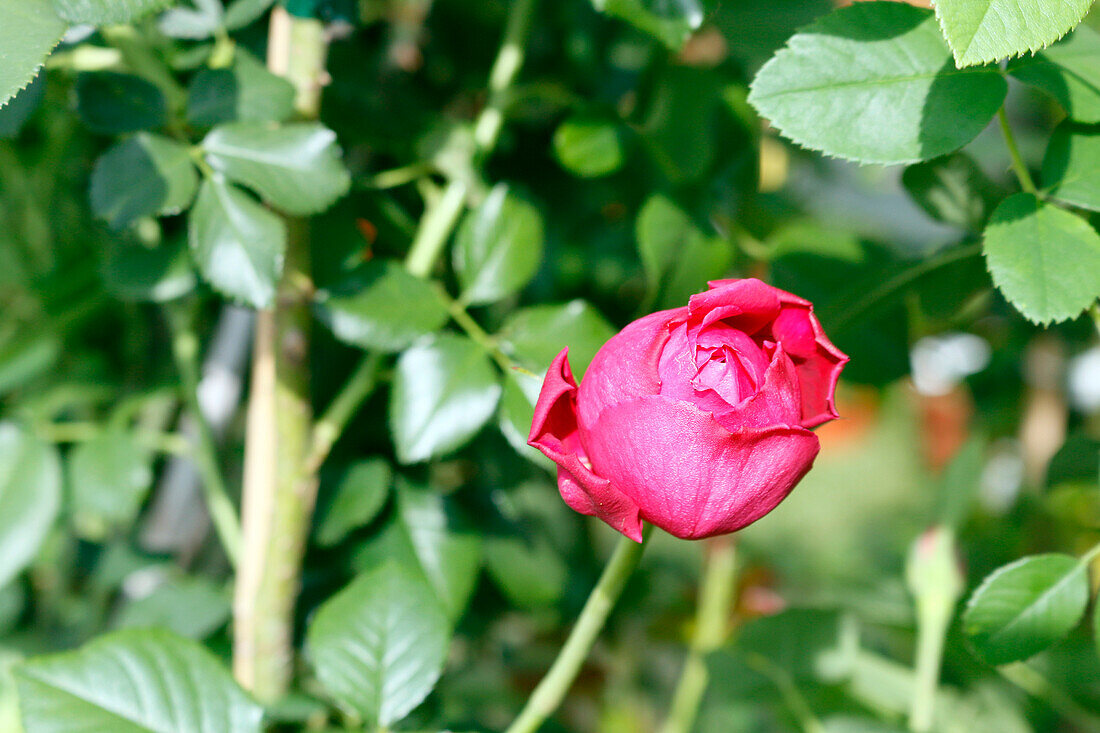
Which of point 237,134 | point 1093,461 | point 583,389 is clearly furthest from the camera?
point 1093,461

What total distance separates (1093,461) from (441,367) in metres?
0.38

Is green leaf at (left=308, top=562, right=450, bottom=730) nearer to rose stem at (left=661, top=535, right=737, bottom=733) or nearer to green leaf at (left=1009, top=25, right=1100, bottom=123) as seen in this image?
green leaf at (left=1009, top=25, right=1100, bottom=123)

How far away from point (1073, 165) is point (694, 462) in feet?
0.68

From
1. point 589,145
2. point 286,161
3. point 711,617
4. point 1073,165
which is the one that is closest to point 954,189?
point 1073,165

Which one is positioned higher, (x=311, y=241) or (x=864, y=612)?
(x=311, y=241)

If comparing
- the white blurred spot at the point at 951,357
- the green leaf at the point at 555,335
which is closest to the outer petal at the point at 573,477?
the green leaf at the point at 555,335

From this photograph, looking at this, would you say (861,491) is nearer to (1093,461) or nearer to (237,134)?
(1093,461)

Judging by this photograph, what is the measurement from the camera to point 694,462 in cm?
20

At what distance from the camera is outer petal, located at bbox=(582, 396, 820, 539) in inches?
7.9

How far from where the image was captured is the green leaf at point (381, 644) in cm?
32

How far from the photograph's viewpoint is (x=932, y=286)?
1.21 ft

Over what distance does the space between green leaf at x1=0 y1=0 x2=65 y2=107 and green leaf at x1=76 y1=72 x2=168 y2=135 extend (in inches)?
3.0

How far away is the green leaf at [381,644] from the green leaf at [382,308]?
0.10m

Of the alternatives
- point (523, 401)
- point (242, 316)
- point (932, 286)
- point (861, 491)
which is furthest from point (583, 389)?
point (861, 491)
